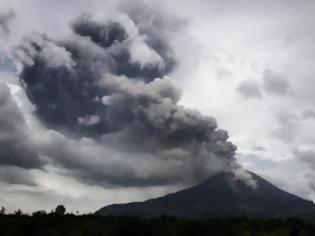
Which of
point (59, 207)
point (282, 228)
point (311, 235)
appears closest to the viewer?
point (311, 235)

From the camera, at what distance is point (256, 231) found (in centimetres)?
12988

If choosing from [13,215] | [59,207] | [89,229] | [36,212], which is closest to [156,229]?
[89,229]

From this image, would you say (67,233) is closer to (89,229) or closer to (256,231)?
(89,229)

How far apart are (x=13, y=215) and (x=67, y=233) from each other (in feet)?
147

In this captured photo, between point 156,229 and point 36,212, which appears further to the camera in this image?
point 36,212

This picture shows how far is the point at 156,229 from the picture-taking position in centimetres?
12781

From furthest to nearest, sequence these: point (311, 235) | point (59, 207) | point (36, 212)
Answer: point (59, 207) < point (36, 212) < point (311, 235)

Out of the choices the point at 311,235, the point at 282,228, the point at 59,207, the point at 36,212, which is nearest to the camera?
the point at 311,235

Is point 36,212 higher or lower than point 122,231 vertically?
higher

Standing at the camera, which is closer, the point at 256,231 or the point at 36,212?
the point at 256,231

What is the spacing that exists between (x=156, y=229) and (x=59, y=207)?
3034 inches

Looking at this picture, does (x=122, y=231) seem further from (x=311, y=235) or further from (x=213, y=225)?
(x=311, y=235)

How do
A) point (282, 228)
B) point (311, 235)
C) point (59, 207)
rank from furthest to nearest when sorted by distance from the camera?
point (59, 207), point (282, 228), point (311, 235)

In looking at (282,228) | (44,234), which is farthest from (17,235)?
(282,228)
